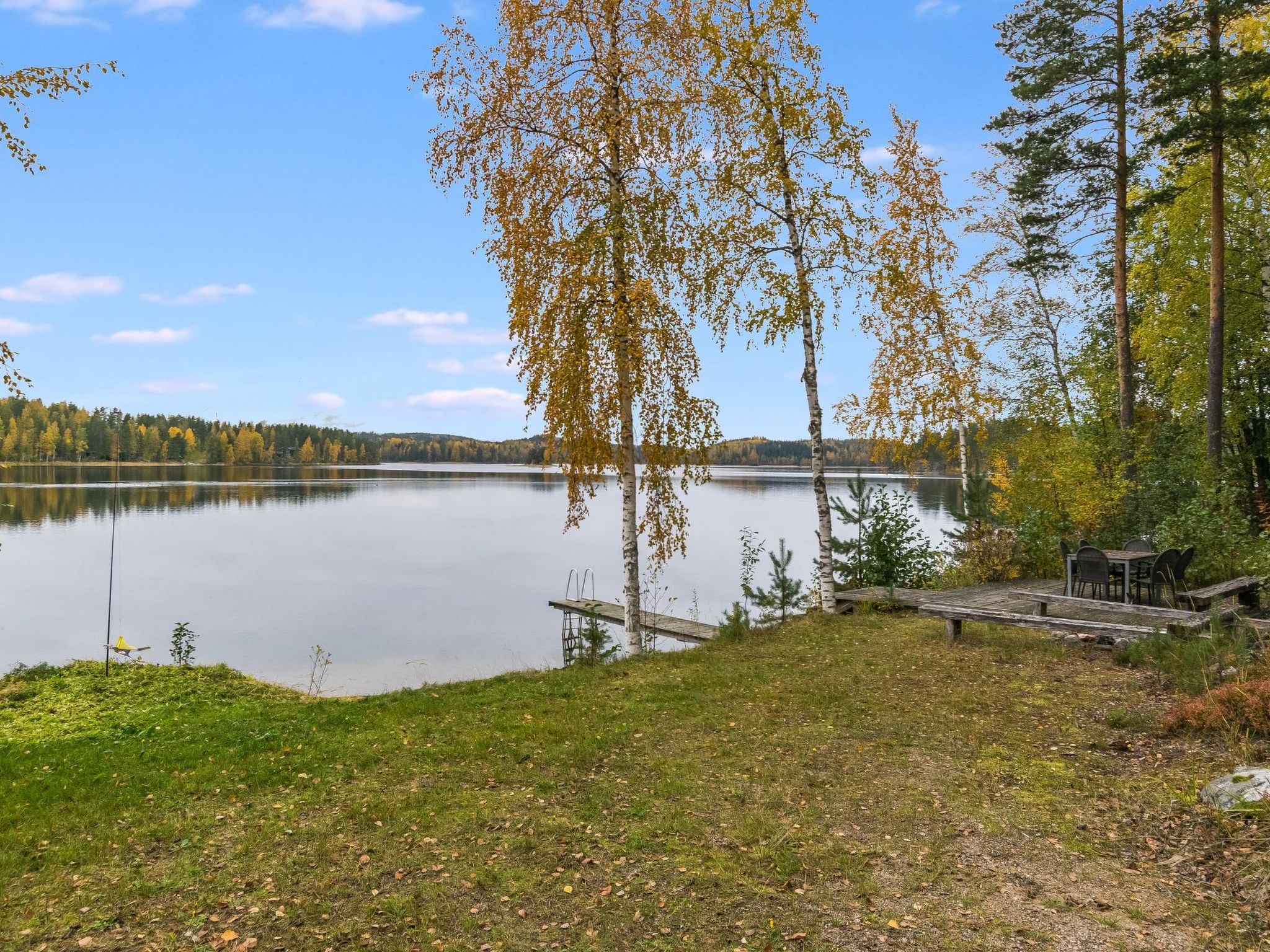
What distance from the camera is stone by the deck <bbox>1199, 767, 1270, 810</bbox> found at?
A: 453 centimetres

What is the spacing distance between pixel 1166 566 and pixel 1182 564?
1.56 feet

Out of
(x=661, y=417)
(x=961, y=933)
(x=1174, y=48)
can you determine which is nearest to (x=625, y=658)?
(x=661, y=417)

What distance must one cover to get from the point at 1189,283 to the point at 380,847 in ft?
69.0

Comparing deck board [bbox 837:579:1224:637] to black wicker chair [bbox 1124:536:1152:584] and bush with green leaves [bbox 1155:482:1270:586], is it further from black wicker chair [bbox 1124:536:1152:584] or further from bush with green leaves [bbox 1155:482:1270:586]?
bush with green leaves [bbox 1155:482:1270:586]

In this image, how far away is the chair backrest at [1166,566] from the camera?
9.80 m

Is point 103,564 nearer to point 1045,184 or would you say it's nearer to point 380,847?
point 380,847

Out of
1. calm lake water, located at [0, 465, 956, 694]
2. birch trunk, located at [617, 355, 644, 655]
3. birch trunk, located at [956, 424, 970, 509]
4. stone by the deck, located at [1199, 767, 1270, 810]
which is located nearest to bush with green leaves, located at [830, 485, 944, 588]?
calm lake water, located at [0, 465, 956, 694]

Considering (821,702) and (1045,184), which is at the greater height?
(1045,184)

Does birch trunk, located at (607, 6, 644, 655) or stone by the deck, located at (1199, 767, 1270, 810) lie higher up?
birch trunk, located at (607, 6, 644, 655)

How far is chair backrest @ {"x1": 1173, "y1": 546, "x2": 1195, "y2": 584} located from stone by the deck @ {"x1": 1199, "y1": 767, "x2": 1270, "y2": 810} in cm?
614

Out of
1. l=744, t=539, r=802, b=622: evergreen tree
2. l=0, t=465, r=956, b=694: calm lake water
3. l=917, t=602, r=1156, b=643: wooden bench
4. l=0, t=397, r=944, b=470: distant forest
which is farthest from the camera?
l=0, t=397, r=944, b=470: distant forest

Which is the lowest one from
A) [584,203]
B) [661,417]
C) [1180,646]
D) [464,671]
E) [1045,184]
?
[464,671]

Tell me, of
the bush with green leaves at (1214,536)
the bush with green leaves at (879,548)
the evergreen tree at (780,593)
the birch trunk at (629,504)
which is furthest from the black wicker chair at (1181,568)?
the birch trunk at (629,504)

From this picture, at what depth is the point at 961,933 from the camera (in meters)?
3.66
